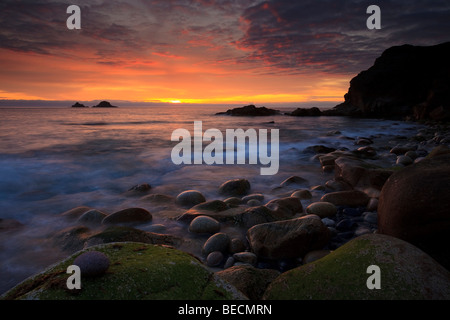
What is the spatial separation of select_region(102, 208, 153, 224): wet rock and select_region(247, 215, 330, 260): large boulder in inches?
79.6

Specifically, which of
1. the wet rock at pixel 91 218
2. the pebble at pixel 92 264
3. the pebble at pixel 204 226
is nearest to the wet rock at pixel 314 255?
the pebble at pixel 204 226

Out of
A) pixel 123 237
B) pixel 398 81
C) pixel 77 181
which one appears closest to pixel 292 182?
pixel 123 237

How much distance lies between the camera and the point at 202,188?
21.7 feet

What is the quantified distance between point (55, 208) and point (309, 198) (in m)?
5.06

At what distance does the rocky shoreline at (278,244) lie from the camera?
5.42 ft

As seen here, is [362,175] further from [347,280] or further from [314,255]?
[347,280]

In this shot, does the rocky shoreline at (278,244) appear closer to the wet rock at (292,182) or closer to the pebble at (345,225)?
the pebble at (345,225)

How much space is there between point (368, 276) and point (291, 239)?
1355mm

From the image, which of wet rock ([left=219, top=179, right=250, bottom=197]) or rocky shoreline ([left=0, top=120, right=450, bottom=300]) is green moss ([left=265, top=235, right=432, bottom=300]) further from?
wet rock ([left=219, top=179, right=250, bottom=197])

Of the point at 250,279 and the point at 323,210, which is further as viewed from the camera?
the point at 323,210

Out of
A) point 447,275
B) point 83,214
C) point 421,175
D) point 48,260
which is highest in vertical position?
point 421,175

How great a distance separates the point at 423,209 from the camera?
2.68 meters
